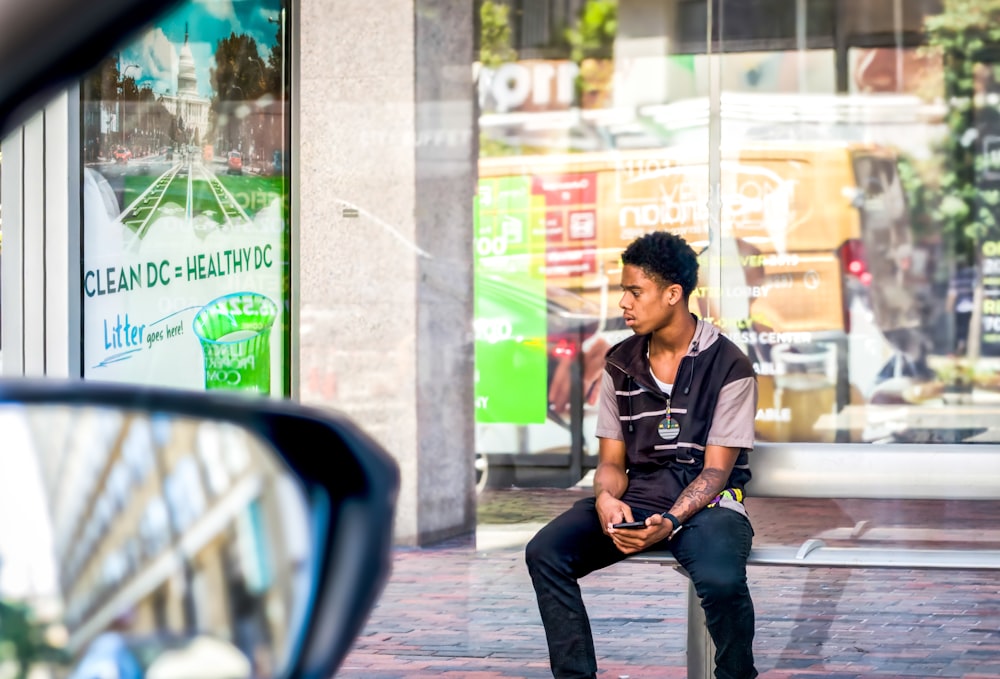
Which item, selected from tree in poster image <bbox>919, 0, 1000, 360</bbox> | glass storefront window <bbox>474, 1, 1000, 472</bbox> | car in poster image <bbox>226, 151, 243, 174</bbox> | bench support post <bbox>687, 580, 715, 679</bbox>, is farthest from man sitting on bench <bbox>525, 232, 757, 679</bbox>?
tree in poster image <bbox>919, 0, 1000, 360</bbox>

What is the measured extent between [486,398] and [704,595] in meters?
5.56

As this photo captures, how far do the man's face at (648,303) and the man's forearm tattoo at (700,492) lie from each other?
1.57 feet

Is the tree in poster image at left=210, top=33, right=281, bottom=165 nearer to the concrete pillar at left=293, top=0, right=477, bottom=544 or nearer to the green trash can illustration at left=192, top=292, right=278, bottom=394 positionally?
the green trash can illustration at left=192, top=292, right=278, bottom=394

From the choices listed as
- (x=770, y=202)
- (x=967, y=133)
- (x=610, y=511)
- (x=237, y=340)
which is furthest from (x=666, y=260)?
(x=967, y=133)

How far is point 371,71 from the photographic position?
6.14 metres

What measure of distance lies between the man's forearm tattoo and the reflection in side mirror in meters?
3.08

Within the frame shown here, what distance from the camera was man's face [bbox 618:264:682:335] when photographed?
393cm

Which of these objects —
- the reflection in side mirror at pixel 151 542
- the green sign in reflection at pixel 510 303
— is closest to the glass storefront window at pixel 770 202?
the green sign in reflection at pixel 510 303

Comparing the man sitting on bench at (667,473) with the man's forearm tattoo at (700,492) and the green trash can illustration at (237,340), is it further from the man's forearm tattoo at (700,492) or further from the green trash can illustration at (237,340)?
the green trash can illustration at (237,340)

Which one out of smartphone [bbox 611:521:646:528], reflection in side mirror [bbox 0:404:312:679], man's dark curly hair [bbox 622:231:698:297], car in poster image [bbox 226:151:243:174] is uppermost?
car in poster image [bbox 226:151:243:174]

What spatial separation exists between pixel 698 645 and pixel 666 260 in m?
1.16

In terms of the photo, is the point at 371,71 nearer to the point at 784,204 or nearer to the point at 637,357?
the point at 637,357

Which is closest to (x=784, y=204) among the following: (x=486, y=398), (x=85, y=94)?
(x=486, y=398)

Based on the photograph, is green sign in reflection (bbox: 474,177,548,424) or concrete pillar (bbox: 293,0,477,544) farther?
green sign in reflection (bbox: 474,177,548,424)
